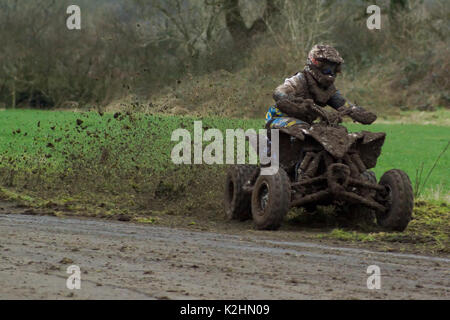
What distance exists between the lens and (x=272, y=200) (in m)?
10.6

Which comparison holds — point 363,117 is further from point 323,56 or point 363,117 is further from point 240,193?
point 240,193

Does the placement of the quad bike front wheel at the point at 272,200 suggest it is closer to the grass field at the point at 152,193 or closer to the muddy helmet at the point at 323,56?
the grass field at the point at 152,193

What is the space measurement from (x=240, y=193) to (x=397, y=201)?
8.01 ft

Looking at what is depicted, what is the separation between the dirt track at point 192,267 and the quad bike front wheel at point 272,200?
0.57 m

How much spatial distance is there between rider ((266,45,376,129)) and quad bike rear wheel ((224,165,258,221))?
0.80 meters

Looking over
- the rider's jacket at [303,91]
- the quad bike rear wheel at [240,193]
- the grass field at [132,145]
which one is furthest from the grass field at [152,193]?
the rider's jacket at [303,91]

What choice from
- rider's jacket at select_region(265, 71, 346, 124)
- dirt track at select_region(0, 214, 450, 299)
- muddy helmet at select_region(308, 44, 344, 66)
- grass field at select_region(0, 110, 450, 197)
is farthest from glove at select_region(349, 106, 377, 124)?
grass field at select_region(0, 110, 450, 197)

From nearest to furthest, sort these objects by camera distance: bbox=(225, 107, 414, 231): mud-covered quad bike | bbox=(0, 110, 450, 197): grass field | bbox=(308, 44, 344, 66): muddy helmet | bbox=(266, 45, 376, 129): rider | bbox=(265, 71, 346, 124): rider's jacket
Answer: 1. bbox=(225, 107, 414, 231): mud-covered quad bike
2. bbox=(266, 45, 376, 129): rider
3. bbox=(308, 44, 344, 66): muddy helmet
4. bbox=(265, 71, 346, 124): rider's jacket
5. bbox=(0, 110, 450, 197): grass field

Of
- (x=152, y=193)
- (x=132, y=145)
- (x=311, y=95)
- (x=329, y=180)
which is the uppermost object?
(x=311, y=95)

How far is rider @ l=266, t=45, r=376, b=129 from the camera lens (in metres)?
11.3

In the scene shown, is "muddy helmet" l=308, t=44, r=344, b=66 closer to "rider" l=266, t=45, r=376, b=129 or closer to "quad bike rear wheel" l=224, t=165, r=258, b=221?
"rider" l=266, t=45, r=376, b=129

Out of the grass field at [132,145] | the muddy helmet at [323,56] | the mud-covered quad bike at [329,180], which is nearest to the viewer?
the mud-covered quad bike at [329,180]

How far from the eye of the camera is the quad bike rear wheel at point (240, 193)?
12.1 metres

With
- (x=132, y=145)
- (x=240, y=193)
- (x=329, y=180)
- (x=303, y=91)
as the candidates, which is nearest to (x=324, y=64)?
(x=303, y=91)
